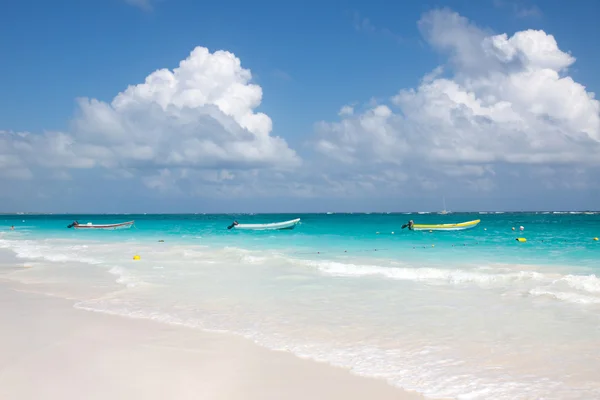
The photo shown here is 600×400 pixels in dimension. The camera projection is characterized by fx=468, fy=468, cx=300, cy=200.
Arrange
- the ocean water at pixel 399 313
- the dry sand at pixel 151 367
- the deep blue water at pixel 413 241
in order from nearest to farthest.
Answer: the dry sand at pixel 151 367 < the ocean water at pixel 399 313 < the deep blue water at pixel 413 241

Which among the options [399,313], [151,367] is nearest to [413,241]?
[399,313]

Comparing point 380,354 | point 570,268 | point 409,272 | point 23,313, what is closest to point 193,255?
point 409,272

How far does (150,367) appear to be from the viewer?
22.1ft

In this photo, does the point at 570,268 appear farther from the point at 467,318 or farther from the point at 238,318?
the point at 238,318

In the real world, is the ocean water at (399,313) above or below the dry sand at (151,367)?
below

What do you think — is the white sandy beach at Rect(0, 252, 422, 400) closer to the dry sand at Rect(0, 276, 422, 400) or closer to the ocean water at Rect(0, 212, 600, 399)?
the dry sand at Rect(0, 276, 422, 400)

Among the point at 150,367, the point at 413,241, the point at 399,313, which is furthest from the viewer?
the point at 413,241

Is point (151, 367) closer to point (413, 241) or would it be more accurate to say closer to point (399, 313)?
point (399, 313)

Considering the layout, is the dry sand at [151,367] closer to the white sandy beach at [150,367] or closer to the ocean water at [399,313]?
the white sandy beach at [150,367]

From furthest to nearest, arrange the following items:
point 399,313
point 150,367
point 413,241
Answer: point 413,241 < point 399,313 < point 150,367

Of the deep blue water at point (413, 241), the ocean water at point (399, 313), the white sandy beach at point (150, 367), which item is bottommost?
the deep blue water at point (413, 241)

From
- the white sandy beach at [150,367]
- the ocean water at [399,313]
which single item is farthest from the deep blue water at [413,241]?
the white sandy beach at [150,367]

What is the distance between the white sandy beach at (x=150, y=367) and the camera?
5.82 metres

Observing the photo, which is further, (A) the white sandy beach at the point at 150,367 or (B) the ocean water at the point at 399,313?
(B) the ocean water at the point at 399,313
